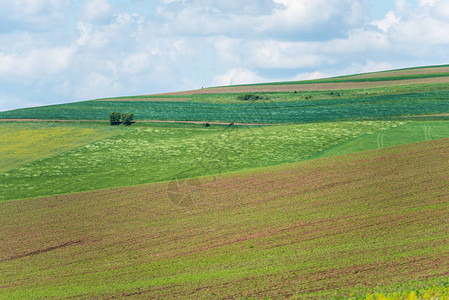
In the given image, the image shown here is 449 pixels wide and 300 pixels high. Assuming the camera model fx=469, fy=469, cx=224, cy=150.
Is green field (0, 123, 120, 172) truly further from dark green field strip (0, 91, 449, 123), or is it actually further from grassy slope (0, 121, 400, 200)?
dark green field strip (0, 91, 449, 123)

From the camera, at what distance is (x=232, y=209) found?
29844 millimetres

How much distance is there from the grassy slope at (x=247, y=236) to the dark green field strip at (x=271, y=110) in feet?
99.2

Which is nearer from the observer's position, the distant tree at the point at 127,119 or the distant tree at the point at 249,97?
the distant tree at the point at 127,119

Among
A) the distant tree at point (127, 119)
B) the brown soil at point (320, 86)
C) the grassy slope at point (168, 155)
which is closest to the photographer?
the grassy slope at point (168, 155)

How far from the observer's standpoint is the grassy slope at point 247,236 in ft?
63.0

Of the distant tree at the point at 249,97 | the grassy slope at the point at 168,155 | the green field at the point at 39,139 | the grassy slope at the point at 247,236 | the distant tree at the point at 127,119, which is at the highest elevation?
the distant tree at the point at 249,97

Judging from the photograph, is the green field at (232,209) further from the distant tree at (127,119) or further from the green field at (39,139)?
the distant tree at (127,119)

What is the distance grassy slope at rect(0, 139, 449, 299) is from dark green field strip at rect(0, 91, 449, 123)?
3022 centimetres

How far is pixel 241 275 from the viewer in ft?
65.9

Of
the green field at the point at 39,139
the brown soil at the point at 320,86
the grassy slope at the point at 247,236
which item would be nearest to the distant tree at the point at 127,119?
the green field at the point at 39,139

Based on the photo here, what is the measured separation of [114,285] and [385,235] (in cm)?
1283

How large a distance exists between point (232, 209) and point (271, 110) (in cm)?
4898

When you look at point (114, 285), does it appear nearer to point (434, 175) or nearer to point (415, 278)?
point (415, 278)

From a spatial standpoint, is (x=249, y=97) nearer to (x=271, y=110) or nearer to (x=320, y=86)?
(x=271, y=110)
